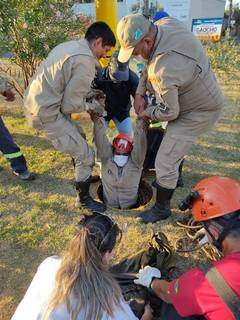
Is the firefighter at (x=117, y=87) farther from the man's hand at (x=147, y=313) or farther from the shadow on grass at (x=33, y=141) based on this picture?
the man's hand at (x=147, y=313)

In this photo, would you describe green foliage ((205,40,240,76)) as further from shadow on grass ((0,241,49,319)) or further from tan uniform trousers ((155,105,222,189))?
shadow on grass ((0,241,49,319))

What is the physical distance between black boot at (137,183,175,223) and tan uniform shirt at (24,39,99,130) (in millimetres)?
1312

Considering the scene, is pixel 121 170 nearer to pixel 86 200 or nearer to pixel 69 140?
pixel 86 200

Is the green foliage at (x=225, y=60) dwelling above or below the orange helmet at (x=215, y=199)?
below

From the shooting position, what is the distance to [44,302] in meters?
1.83

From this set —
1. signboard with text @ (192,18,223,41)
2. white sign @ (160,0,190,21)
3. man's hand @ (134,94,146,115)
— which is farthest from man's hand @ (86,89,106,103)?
white sign @ (160,0,190,21)

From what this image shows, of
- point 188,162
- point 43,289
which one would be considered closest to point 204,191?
point 43,289

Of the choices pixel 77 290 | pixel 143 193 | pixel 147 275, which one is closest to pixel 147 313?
pixel 147 275

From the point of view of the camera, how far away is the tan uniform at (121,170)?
13.0ft

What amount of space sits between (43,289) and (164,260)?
1.49 m

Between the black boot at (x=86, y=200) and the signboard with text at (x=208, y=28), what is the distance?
1156cm

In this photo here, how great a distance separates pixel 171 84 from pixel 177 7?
42.0ft

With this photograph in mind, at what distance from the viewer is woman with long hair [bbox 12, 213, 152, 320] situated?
1751 millimetres

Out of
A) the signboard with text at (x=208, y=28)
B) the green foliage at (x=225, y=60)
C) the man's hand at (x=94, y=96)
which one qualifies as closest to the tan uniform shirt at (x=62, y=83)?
the man's hand at (x=94, y=96)
